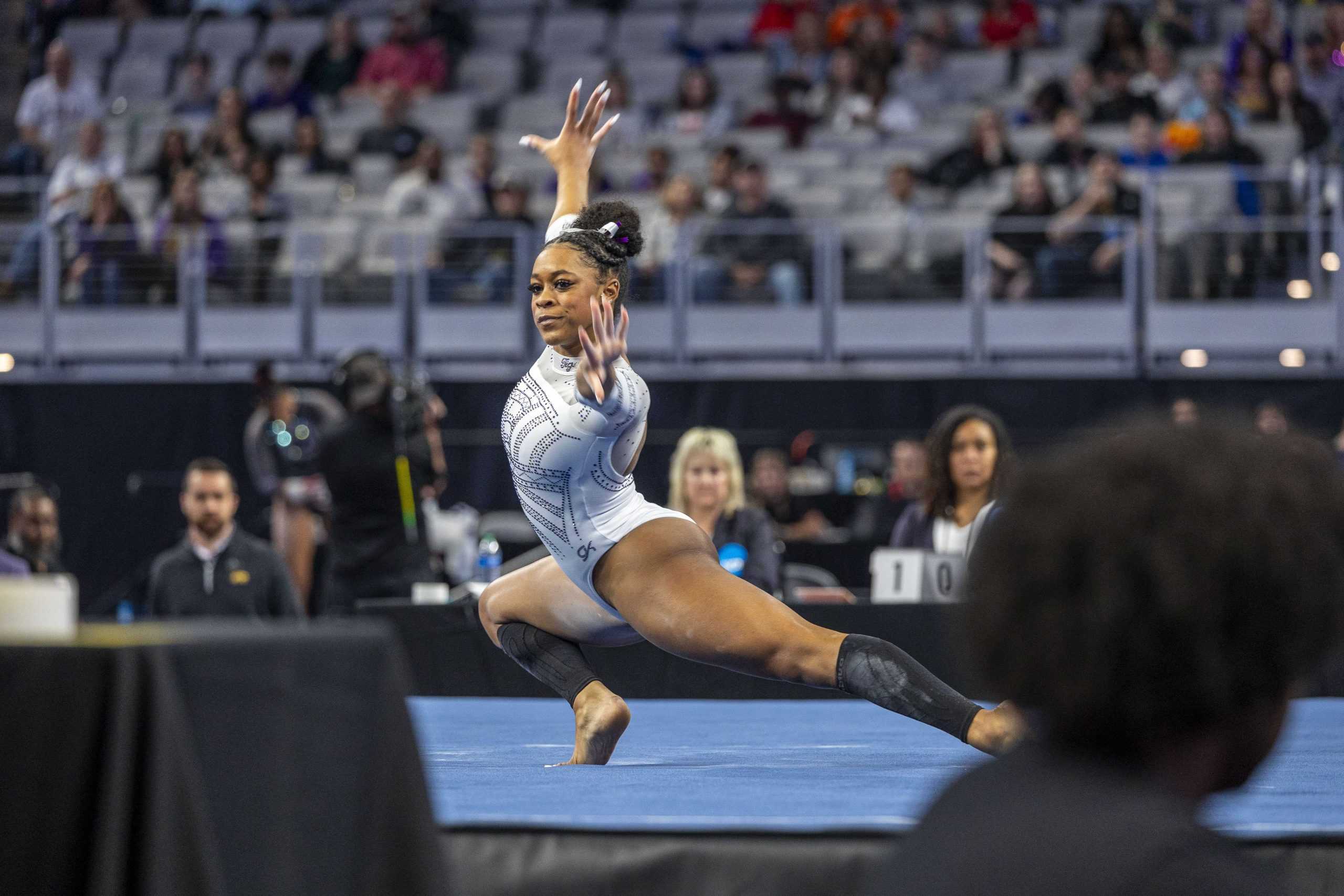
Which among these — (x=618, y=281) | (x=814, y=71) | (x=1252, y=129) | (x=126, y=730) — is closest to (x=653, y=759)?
(x=618, y=281)

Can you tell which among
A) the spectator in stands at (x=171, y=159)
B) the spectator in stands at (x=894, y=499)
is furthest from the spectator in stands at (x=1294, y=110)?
the spectator in stands at (x=171, y=159)

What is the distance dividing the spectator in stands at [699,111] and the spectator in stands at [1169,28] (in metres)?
3.03

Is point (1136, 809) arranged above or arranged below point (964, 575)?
below

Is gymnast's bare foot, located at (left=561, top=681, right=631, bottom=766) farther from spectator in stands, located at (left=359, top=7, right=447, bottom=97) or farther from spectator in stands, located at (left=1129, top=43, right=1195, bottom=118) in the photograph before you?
spectator in stands, located at (left=359, top=7, right=447, bottom=97)

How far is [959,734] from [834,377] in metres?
6.26

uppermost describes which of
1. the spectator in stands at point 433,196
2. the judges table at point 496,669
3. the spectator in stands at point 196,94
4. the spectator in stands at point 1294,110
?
the spectator in stands at point 196,94

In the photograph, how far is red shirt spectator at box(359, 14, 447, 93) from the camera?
1287 centimetres

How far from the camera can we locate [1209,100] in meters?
10.5

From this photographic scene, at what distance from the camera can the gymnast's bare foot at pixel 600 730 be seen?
381 cm

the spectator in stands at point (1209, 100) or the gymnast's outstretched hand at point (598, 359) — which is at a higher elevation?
the spectator in stands at point (1209, 100)

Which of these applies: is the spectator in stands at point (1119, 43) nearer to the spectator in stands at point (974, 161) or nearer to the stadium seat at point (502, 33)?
the spectator in stands at point (974, 161)

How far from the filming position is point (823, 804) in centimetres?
289

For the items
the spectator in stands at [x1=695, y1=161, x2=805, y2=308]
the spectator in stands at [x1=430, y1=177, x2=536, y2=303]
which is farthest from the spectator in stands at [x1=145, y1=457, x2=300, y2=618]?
the spectator in stands at [x1=695, y1=161, x2=805, y2=308]

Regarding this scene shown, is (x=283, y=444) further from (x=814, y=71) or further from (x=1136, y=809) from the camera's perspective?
(x=1136, y=809)
